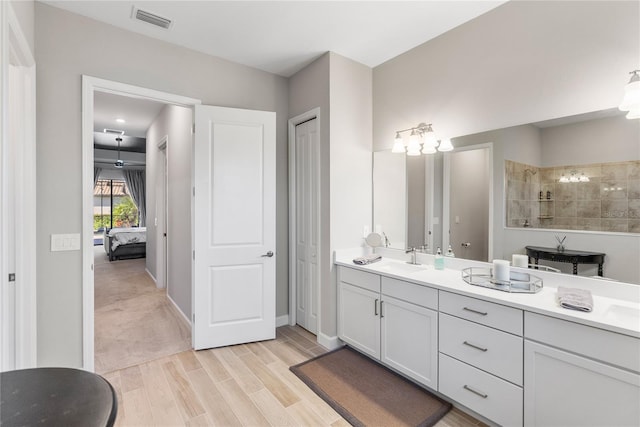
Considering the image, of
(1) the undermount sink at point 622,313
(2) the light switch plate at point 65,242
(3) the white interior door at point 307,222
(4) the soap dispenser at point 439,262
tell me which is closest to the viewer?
(1) the undermount sink at point 622,313

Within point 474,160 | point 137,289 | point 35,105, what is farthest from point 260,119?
point 137,289

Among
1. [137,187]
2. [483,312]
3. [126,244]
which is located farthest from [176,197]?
[137,187]

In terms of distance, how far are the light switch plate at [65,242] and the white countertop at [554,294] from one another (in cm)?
223

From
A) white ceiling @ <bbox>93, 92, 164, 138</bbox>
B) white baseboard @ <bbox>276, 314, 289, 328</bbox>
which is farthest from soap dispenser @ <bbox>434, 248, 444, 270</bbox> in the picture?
white ceiling @ <bbox>93, 92, 164, 138</bbox>

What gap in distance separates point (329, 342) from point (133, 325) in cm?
223

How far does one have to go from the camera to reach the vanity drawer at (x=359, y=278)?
2406 millimetres

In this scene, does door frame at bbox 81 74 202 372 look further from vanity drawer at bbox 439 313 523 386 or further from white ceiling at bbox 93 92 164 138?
vanity drawer at bbox 439 313 523 386

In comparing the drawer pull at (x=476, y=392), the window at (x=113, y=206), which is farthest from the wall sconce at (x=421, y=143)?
the window at (x=113, y=206)

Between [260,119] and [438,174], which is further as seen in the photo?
[260,119]

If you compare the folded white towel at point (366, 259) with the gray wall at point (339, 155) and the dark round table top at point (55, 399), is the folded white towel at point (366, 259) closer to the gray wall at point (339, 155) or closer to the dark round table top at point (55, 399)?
the gray wall at point (339, 155)

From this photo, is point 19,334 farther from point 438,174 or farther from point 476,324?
point 438,174

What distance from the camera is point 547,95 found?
192 centimetres

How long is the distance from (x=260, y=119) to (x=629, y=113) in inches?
104

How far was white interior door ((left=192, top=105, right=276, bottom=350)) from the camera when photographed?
271cm
